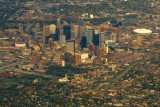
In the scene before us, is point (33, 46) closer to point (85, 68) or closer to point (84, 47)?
point (84, 47)

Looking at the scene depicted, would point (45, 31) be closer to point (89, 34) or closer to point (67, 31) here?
point (67, 31)

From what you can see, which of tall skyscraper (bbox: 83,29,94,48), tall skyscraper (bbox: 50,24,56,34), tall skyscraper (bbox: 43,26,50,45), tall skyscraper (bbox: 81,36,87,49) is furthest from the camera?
tall skyscraper (bbox: 50,24,56,34)

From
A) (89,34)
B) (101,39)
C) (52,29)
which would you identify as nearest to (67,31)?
(52,29)

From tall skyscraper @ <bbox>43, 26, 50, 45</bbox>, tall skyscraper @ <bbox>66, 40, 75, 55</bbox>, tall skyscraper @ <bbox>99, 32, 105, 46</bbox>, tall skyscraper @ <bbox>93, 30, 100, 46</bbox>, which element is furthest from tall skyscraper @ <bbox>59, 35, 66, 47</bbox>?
tall skyscraper @ <bbox>99, 32, 105, 46</bbox>

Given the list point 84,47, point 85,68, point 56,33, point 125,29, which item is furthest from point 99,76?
point 125,29

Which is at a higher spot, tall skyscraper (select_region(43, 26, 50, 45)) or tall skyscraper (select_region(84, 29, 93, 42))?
tall skyscraper (select_region(84, 29, 93, 42))

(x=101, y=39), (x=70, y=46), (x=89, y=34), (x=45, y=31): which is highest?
(x=89, y=34)

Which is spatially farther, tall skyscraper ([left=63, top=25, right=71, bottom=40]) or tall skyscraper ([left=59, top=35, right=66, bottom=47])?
tall skyscraper ([left=63, top=25, right=71, bottom=40])

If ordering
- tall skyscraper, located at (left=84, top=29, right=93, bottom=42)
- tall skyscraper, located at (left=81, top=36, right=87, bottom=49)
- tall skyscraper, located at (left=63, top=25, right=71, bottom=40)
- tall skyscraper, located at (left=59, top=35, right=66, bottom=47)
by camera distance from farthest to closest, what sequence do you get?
tall skyscraper, located at (left=63, top=25, right=71, bottom=40) → tall skyscraper, located at (left=84, top=29, right=93, bottom=42) → tall skyscraper, located at (left=59, top=35, right=66, bottom=47) → tall skyscraper, located at (left=81, top=36, right=87, bottom=49)

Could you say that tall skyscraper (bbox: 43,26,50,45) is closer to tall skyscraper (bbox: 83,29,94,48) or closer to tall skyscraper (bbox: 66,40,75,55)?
tall skyscraper (bbox: 83,29,94,48)

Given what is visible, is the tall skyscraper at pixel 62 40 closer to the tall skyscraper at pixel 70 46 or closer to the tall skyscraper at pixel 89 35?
the tall skyscraper at pixel 70 46

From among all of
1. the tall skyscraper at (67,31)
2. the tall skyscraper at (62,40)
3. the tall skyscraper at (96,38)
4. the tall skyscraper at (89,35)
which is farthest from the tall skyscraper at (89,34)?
the tall skyscraper at (62,40)
